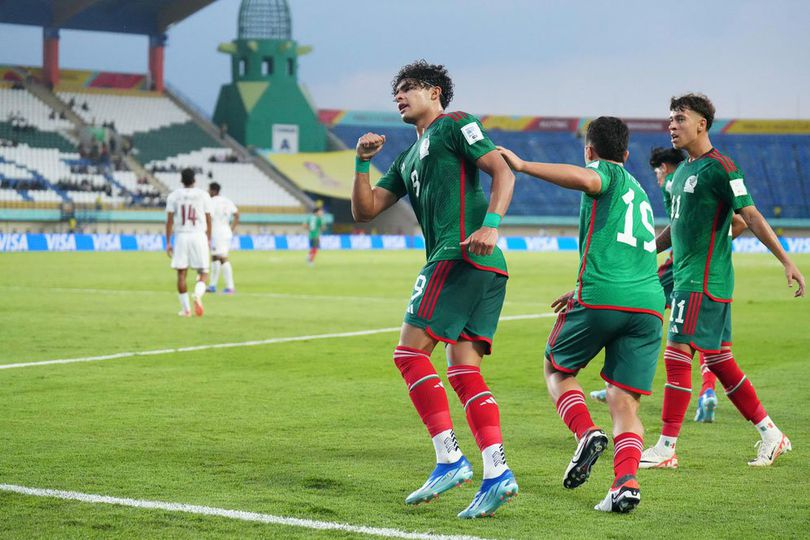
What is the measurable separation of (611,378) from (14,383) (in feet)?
20.1

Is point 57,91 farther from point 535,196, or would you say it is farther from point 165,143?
point 535,196

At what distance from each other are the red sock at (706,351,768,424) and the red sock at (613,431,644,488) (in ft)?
5.65

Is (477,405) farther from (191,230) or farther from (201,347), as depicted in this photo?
(191,230)

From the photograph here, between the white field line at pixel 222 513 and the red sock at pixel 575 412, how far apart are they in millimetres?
1145

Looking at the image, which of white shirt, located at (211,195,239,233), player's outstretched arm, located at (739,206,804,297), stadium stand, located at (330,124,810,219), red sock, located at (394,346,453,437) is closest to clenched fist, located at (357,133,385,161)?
red sock, located at (394,346,453,437)

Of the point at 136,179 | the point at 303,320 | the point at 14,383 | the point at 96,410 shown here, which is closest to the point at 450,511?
the point at 96,410

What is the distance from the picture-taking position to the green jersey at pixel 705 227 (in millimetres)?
7031

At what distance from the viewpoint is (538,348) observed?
44.1ft

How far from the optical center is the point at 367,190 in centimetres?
611

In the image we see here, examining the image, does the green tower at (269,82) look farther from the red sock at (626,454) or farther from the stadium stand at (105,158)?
the red sock at (626,454)

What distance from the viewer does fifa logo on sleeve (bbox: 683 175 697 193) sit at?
23.3ft

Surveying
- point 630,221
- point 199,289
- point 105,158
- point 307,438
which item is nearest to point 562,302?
point 630,221

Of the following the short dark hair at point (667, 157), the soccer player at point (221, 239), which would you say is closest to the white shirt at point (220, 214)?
the soccer player at point (221, 239)

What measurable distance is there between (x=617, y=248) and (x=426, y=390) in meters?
1.20
